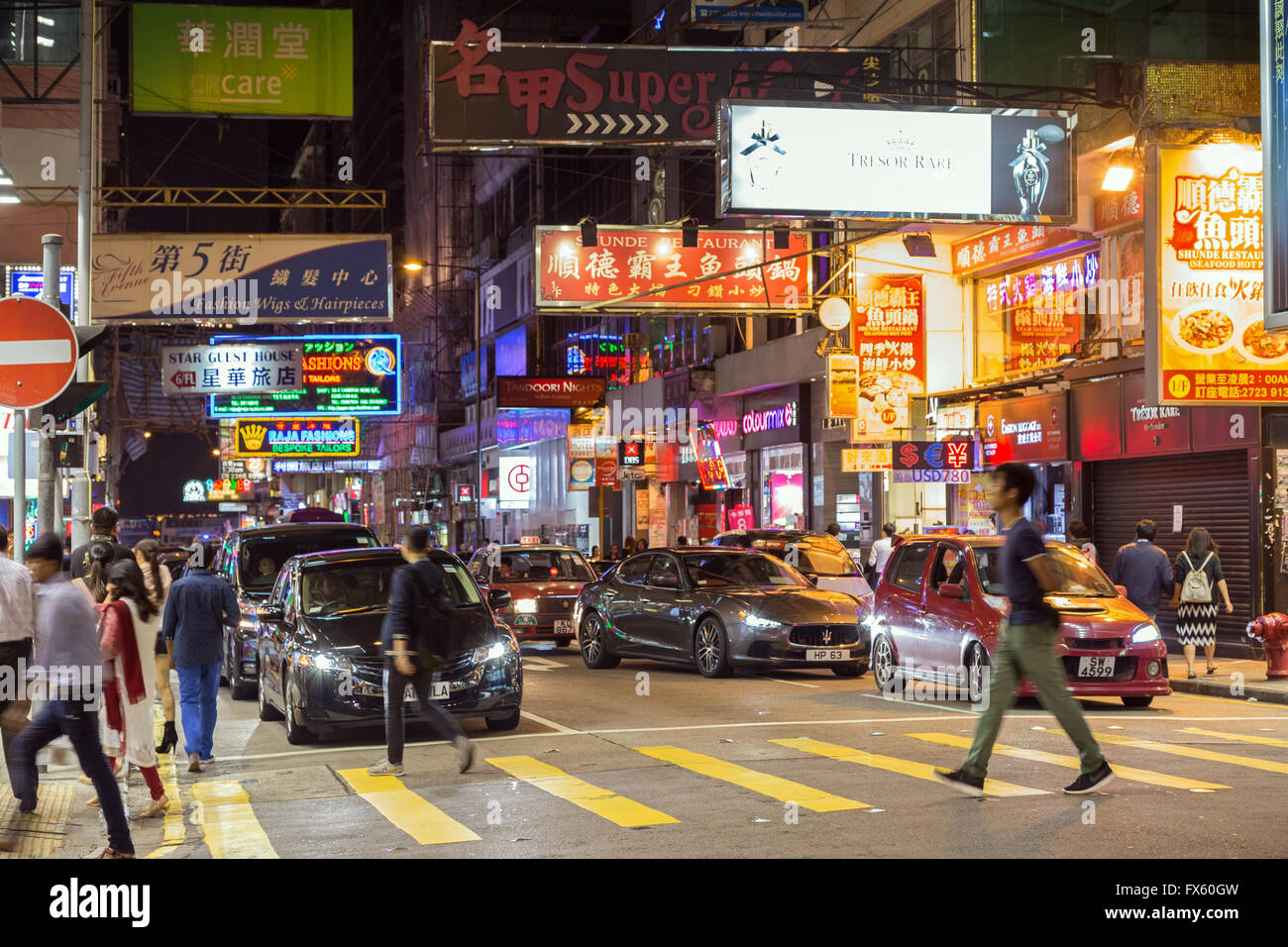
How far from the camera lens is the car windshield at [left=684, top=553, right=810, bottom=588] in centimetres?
2002

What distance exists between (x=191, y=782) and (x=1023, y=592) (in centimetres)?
633

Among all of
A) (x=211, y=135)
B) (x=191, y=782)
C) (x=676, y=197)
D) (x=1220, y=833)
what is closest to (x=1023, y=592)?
(x=1220, y=833)

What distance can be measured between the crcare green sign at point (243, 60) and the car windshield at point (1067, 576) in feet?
51.0

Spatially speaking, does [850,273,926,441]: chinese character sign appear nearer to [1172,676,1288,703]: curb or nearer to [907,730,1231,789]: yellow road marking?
[1172,676,1288,703]: curb

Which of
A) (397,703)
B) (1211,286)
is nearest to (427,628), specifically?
(397,703)

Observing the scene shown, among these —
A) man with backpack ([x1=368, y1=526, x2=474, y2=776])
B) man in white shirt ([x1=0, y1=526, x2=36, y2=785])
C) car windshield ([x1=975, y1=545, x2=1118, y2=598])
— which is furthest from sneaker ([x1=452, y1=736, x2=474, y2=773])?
car windshield ([x1=975, y1=545, x2=1118, y2=598])

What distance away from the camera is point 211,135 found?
85.0 m

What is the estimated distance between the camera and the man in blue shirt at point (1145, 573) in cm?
1853

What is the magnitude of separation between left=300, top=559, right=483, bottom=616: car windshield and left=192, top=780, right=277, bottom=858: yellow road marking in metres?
3.10

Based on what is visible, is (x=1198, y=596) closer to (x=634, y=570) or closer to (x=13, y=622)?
(x=634, y=570)

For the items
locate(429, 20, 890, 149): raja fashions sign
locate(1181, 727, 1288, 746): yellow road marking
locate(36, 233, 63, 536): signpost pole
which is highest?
locate(429, 20, 890, 149): raja fashions sign

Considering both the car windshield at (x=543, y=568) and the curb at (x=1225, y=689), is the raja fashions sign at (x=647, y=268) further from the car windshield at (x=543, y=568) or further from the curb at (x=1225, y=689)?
the curb at (x=1225, y=689)

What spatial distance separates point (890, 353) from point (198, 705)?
62.5 feet


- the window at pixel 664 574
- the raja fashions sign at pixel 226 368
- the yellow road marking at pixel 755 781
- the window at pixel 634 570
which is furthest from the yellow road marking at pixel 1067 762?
the raja fashions sign at pixel 226 368
